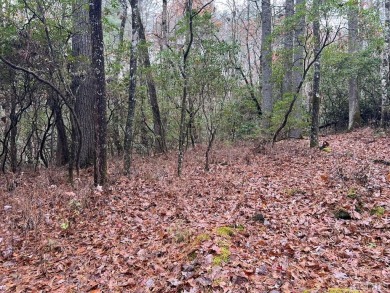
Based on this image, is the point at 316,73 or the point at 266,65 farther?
the point at 266,65

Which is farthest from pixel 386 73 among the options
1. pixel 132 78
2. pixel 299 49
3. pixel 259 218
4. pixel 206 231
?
pixel 206 231

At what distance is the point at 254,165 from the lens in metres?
10.1

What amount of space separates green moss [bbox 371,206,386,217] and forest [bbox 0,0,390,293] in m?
0.03

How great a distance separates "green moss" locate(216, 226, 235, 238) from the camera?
16.3ft

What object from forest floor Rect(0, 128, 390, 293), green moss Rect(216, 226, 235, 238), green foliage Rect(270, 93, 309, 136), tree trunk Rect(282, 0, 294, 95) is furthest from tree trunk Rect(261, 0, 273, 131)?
green moss Rect(216, 226, 235, 238)

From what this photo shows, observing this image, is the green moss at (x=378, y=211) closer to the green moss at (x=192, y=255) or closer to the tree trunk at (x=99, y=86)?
the green moss at (x=192, y=255)

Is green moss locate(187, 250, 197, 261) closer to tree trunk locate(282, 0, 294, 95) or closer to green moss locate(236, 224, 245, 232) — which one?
green moss locate(236, 224, 245, 232)

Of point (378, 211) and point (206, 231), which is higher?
point (378, 211)

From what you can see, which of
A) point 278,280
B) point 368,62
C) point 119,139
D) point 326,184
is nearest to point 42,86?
point 119,139

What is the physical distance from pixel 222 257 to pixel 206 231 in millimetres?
976

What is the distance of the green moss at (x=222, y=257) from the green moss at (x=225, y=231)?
1.78 ft

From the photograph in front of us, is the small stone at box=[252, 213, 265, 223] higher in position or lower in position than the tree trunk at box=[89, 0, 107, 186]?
lower

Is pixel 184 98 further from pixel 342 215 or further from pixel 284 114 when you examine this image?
pixel 342 215

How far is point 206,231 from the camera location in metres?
5.20
